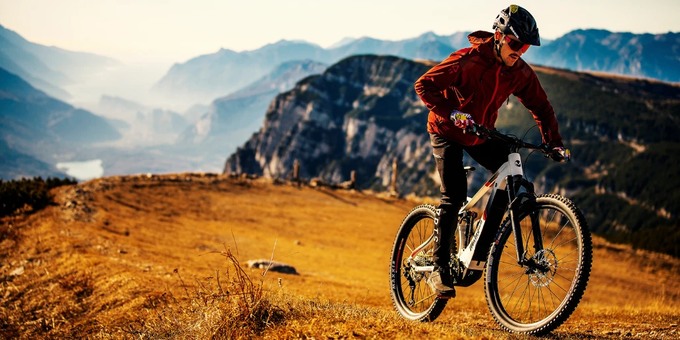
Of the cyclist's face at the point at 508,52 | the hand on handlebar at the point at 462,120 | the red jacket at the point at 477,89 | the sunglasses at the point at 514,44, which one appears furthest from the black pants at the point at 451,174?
the sunglasses at the point at 514,44

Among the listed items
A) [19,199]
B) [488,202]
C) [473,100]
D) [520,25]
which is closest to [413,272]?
[488,202]

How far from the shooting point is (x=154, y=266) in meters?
10.4

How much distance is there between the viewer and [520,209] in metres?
4.71

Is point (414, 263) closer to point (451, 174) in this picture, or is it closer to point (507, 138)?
point (451, 174)

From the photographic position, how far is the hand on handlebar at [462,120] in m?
4.52

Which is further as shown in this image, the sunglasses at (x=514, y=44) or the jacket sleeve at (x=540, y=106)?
the jacket sleeve at (x=540, y=106)

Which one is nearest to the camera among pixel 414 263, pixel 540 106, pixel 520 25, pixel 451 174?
pixel 520 25

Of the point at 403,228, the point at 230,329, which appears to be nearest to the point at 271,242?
the point at 403,228

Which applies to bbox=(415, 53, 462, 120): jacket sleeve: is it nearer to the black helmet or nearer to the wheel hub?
the black helmet

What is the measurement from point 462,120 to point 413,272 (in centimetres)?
237

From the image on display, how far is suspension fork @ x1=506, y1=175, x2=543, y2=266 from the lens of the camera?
4.61 meters

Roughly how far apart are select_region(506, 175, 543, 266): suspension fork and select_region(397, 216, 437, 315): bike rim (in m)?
1.26

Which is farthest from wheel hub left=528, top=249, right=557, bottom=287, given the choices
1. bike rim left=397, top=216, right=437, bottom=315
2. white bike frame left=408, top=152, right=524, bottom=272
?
bike rim left=397, top=216, right=437, bottom=315

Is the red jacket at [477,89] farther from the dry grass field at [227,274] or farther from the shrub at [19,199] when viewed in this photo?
the shrub at [19,199]
